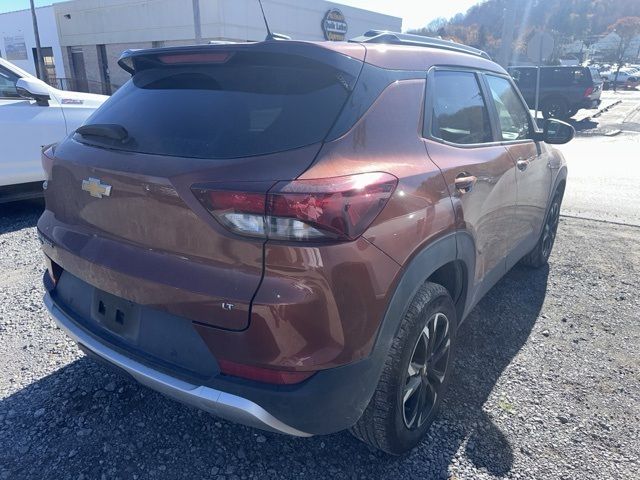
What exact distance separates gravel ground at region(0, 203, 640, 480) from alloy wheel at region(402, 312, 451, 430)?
197 mm

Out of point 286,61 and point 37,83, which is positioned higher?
point 286,61

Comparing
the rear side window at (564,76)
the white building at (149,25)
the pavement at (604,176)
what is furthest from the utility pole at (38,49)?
the pavement at (604,176)

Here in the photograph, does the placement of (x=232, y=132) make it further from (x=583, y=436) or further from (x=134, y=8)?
(x=134, y=8)

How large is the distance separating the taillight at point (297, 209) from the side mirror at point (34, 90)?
4208 millimetres

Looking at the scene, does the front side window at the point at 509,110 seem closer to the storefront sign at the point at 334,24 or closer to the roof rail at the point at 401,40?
the roof rail at the point at 401,40

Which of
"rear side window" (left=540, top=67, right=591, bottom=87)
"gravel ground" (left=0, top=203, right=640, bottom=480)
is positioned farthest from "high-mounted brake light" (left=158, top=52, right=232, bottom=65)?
"rear side window" (left=540, top=67, right=591, bottom=87)

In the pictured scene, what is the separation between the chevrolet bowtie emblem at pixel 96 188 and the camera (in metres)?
2.04

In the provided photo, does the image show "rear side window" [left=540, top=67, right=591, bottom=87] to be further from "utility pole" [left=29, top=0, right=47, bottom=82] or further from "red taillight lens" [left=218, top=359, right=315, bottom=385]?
"utility pole" [left=29, top=0, right=47, bottom=82]

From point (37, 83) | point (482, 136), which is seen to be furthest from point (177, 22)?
point (482, 136)

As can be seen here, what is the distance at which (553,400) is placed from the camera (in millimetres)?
2791

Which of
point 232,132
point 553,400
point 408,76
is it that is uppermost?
point 408,76

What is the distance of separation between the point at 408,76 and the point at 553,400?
1929 mm

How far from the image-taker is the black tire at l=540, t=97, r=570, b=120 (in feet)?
61.6

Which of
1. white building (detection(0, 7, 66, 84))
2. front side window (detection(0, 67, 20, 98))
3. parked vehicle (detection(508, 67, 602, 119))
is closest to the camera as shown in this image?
front side window (detection(0, 67, 20, 98))
